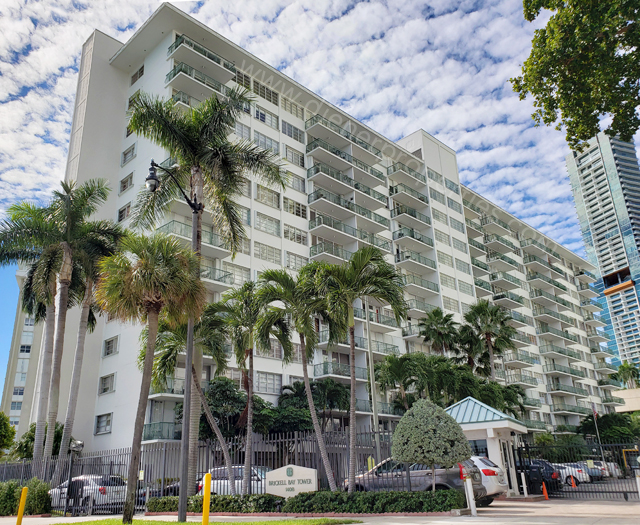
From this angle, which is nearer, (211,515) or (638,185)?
(211,515)

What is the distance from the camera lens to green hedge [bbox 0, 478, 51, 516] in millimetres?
19359

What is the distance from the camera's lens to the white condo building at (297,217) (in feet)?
122

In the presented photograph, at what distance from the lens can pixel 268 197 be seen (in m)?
43.5

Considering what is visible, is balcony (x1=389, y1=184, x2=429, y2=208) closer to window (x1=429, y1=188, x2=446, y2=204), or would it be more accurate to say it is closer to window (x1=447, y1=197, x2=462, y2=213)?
window (x1=429, y1=188, x2=446, y2=204)

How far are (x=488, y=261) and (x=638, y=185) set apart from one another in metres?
20.7

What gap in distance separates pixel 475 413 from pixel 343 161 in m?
32.9

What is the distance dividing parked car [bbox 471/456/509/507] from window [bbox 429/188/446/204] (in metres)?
43.8

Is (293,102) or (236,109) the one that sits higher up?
(293,102)

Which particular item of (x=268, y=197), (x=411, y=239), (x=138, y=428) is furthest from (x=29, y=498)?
(x=411, y=239)

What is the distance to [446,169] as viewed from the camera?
63.7 m

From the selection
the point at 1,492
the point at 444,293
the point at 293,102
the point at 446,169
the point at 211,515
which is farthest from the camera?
the point at 446,169

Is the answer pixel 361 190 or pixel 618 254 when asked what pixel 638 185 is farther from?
pixel 618 254

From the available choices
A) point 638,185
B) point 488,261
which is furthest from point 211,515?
point 638,185

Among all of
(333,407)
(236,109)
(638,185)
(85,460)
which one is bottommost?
(85,460)
